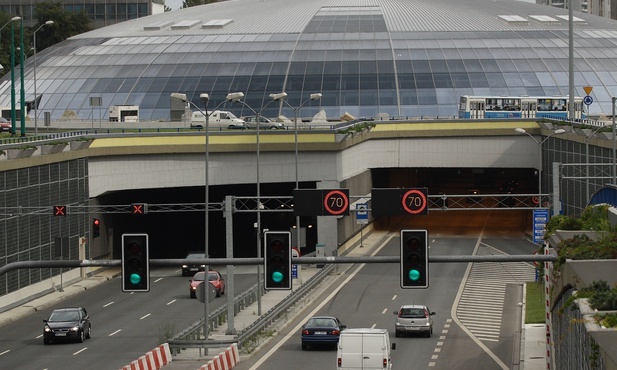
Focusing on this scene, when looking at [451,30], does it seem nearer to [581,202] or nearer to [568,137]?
[568,137]

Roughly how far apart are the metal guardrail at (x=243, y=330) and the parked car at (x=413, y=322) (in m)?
6.11

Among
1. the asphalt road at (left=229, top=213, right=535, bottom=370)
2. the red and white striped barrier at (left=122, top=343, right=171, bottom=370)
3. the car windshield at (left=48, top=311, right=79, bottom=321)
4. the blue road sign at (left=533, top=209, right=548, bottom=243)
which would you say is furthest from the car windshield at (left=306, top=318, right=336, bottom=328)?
the blue road sign at (left=533, top=209, right=548, bottom=243)

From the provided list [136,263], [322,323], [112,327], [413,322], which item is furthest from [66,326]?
[136,263]

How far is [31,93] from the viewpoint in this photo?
129500mm

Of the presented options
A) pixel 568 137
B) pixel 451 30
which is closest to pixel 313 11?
pixel 451 30

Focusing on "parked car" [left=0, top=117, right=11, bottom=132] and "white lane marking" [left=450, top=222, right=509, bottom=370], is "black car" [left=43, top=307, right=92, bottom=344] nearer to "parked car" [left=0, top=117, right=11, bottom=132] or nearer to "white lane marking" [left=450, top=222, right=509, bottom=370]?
"white lane marking" [left=450, top=222, right=509, bottom=370]

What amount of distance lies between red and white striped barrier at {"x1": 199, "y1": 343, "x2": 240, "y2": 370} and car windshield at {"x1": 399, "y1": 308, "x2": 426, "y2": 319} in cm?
853

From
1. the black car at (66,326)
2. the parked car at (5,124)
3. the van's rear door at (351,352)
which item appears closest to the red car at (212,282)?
the black car at (66,326)

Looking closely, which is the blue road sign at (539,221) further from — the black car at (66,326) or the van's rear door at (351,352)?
the black car at (66,326)

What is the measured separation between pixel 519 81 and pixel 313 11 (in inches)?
1166

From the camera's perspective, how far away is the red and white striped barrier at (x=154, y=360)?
159 feet

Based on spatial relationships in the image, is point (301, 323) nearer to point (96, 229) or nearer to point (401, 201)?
point (401, 201)

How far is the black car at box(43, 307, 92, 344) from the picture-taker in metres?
59.0

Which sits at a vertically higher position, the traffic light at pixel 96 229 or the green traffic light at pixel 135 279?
the green traffic light at pixel 135 279
